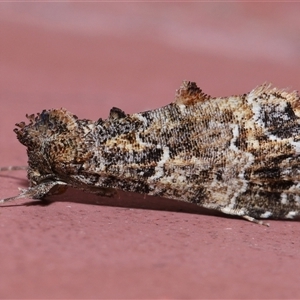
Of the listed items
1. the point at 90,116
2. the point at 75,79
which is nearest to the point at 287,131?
the point at 90,116

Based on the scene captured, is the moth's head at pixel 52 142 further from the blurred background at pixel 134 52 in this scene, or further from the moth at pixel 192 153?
the blurred background at pixel 134 52

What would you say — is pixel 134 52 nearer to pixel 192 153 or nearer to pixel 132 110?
pixel 132 110

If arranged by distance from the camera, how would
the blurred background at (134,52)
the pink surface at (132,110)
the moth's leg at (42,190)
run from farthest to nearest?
1. the blurred background at (134,52)
2. the moth's leg at (42,190)
3. the pink surface at (132,110)

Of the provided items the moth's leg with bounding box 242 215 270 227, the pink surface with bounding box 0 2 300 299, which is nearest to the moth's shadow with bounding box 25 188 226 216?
the pink surface with bounding box 0 2 300 299

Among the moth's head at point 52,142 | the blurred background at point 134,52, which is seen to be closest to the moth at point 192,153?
the moth's head at point 52,142

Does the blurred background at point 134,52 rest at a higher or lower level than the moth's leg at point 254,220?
higher

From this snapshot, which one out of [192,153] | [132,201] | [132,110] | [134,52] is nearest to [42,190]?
[132,201]

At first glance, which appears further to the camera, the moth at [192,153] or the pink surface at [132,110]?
the moth at [192,153]

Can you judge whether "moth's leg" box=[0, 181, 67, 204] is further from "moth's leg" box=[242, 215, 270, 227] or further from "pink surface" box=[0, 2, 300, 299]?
"moth's leg" box=[242, 215, 270, 227]
